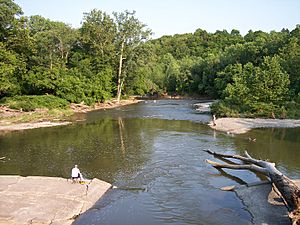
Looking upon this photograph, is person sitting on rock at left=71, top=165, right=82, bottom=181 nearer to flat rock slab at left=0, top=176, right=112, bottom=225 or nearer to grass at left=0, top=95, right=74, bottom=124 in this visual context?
flat rock slab at left=0, top=176, right=112, bottom=225

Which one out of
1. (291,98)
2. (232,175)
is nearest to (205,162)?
(232,175)

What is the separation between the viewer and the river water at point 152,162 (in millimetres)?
16172

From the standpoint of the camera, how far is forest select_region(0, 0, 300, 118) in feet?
151

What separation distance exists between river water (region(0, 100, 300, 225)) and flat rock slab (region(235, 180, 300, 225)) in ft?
1.59

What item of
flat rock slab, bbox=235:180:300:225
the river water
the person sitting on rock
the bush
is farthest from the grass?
flat rock slab, bbox=235:180:300:225

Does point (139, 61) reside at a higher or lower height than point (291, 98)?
higher

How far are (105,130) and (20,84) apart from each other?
24.7 meters

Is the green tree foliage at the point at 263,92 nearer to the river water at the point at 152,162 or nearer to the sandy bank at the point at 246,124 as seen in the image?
the sandy bank at the point at 246,124

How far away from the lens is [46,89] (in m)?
57.9

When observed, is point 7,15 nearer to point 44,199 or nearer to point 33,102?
point 33,102

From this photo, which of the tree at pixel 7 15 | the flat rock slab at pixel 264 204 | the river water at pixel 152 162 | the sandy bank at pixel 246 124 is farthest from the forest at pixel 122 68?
the flat rock slab at pixel 264 204

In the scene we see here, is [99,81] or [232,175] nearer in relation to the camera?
[232,175]

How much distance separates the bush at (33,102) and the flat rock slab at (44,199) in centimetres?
3110

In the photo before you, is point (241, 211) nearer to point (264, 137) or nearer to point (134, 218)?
point (134, 218)
